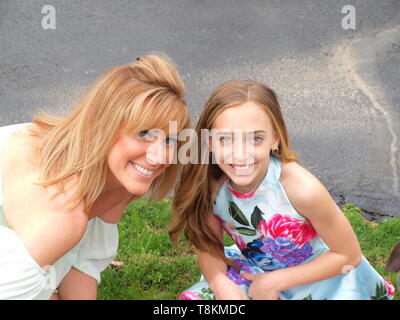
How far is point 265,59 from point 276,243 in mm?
2965

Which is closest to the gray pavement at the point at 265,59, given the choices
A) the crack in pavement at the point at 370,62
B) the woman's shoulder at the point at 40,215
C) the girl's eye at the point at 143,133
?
the crack in pavement at the point at 370,62

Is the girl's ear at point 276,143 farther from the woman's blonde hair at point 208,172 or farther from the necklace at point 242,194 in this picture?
the necklace at point 242,194

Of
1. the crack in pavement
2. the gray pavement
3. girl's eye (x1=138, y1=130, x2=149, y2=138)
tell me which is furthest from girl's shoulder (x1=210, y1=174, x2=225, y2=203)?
the crack in pavement

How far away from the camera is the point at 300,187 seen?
2.58m

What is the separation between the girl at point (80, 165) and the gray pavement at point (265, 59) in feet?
6.84

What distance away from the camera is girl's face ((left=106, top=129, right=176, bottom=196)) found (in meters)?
2.44

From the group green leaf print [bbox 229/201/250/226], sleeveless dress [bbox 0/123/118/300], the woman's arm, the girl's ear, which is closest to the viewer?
sleeveless dress [bbox 0/123/118/300]

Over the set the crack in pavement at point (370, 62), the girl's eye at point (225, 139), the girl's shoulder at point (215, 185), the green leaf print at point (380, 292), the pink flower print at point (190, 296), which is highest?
the crack in pavement at point (370, 62)

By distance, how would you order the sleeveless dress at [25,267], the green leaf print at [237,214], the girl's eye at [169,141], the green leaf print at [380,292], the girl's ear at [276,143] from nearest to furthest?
1. the sleeveless dress at [25,267]
2. the girl's eye at [169,141]
3. the girl's ear at [276,143]
4. the green leaf print at [237,214]
5. the green leaf print at [380,292]

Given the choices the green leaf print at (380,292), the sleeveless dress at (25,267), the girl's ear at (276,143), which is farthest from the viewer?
the green leaf print at (380,292)

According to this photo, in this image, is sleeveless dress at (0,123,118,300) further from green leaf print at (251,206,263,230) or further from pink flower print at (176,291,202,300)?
green leaf print at (251,206,263,230)

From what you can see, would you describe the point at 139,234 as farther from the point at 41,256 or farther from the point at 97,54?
the point at 97,54

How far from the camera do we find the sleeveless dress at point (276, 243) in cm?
269
